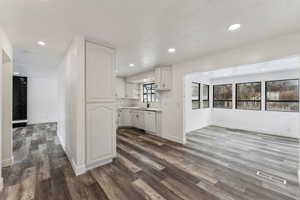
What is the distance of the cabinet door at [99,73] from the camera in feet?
7.67

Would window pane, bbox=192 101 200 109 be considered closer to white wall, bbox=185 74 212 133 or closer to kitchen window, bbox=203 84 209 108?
white wall, bbox=185 74 212 133

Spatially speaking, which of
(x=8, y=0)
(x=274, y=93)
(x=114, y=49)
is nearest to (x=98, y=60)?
(x=114, y=49)

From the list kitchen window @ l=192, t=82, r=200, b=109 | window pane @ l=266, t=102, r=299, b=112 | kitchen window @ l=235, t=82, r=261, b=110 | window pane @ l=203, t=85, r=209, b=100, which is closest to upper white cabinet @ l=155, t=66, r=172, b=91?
kitchen window @ l=192, t=82, r=200, b=109

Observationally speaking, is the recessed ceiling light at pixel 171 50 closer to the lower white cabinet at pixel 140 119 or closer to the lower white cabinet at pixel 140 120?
the lower white cabinet at pixel 140 119

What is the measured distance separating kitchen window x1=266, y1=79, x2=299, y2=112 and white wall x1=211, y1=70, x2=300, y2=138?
16 cm

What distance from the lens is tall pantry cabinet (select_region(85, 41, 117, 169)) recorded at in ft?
7.64

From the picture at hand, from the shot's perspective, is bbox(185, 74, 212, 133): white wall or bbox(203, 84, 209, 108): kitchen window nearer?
bbox(185, 74, 212, 133): white wall

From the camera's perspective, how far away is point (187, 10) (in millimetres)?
Answer: 1559

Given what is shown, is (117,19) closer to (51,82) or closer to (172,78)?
(172,78)

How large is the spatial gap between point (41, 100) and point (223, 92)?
9.61 meters

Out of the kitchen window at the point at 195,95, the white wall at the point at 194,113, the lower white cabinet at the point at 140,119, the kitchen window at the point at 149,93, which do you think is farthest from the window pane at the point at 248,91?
the lower white cabinet at the point at 140,119

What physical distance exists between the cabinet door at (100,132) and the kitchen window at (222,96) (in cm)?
538

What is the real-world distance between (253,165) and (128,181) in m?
2.51

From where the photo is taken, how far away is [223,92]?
587 centimetres
